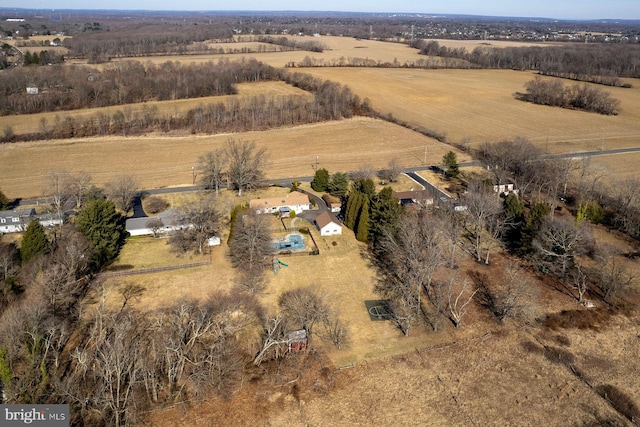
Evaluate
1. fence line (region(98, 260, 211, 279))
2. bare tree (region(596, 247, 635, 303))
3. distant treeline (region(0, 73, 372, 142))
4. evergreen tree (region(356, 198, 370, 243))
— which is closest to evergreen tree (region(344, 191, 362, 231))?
evergreen tree (region(356, 198, 370, 243))

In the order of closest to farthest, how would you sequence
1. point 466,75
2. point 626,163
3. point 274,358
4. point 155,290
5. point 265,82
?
point 274,358, point 155,290, point 626,163, point 265,82, point 466,75

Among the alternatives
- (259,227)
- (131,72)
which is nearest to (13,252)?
(259,227)

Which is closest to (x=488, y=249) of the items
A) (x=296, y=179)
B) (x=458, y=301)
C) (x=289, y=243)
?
(x=458, y=301)

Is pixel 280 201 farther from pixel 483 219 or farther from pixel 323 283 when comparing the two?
pixel 483 219

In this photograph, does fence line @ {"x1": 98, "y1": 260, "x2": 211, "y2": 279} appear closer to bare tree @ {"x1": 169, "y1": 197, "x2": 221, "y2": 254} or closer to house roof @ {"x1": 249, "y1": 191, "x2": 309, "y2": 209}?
bare tree @ {"x1": 169, "y1": 197, "x2": 221, "y2": 254}

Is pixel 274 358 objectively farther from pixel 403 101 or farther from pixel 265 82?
pixel 265 82
